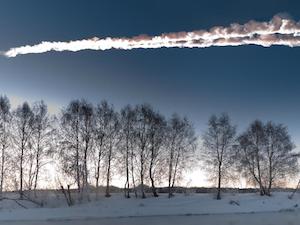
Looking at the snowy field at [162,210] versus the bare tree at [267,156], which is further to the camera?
the bare tree at [267,156]

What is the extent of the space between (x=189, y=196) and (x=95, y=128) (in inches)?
576

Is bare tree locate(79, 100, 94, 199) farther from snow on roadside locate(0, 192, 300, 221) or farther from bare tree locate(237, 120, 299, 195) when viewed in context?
bare tree locate(237, 120, 299, 195)

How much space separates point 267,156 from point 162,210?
2080cm

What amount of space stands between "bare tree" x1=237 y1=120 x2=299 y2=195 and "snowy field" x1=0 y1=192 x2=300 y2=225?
8.93ft

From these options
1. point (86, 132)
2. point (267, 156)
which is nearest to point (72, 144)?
point (86, 132)

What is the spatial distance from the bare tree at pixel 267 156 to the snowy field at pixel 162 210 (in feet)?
8.93

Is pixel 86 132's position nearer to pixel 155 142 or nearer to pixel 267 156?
pixel 155 142

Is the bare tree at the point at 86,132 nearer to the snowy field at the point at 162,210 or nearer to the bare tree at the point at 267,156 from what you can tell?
the snowy field at the point at 162,210

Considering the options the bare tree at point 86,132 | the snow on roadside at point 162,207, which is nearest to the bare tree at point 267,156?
the snow on roadside at point 162,207

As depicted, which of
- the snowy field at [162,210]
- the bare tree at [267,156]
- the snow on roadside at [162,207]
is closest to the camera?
the snowy field at [162,210]

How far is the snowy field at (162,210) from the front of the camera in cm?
4566

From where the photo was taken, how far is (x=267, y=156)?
68.2 metres

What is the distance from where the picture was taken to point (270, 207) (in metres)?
61.2

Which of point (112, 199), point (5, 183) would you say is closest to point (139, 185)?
point (112, 199)
